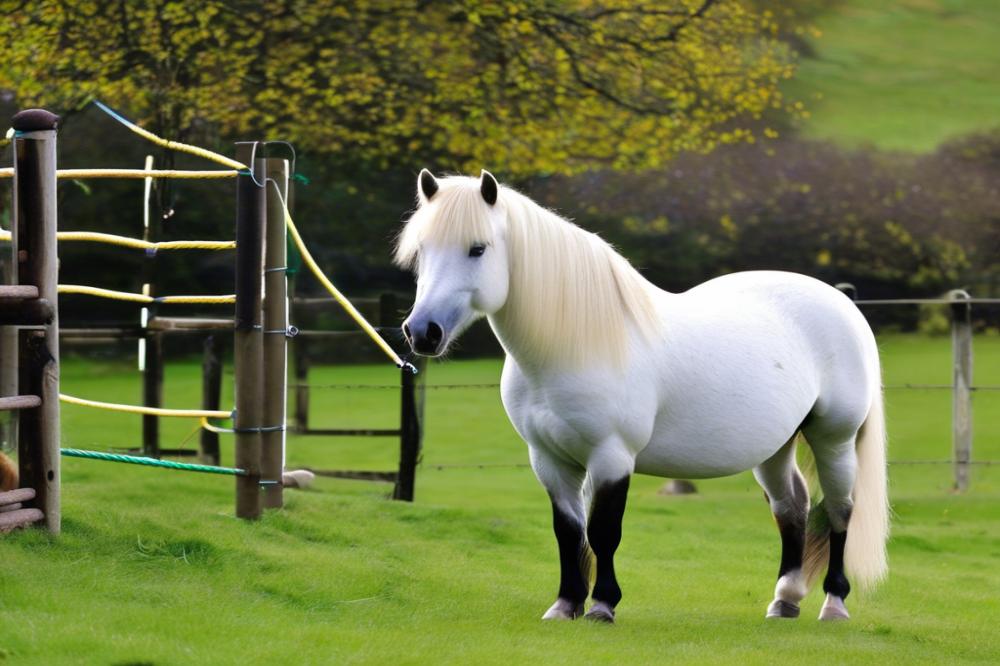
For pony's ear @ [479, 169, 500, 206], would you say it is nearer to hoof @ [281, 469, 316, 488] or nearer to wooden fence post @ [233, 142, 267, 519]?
wooden fence post @ [233, 142, 267, 519]

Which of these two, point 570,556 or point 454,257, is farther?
point 570,556

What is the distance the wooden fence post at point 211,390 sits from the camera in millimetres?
7766

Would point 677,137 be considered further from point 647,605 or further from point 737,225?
point 647,605

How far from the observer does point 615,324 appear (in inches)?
149

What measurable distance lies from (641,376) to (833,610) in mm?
1262

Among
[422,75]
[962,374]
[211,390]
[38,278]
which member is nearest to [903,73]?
[422,75]

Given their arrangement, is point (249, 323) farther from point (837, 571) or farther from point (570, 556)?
point (837, 571)

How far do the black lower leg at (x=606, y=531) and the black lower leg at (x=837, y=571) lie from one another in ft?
3.20

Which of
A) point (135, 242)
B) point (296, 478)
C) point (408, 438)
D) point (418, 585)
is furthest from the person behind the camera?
point (408, 438)

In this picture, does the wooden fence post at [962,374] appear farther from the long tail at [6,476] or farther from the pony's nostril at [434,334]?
the long tail at [6,476]

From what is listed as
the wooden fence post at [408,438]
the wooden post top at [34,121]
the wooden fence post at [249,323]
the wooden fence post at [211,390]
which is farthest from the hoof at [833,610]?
the wooden fence post at [211,390]

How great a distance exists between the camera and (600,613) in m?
3.83

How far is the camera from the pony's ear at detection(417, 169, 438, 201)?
3611mm

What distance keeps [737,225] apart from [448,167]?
4.28 metres
